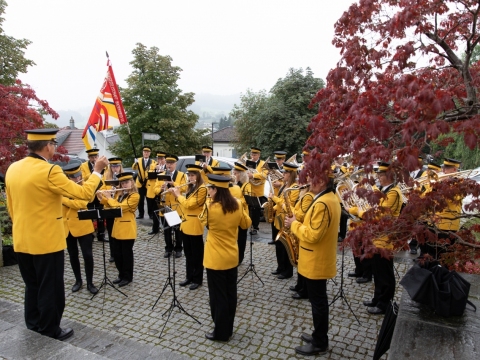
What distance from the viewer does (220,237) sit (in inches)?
197

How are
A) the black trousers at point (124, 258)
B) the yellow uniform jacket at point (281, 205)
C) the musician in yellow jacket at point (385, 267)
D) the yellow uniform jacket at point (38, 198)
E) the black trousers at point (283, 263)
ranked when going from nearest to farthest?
1. the yellow uniform jacket at point (38, 198)
2. the musician in yellow jacket at point (385, 267)
3. the yellow uniform jacket at point (281, 205)
4. the black trousers at point (124, 258)
5. the black trousers at point (283, 263)

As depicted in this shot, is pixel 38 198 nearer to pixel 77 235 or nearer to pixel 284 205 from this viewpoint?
pixel 77 235

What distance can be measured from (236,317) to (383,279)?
8.05 feet

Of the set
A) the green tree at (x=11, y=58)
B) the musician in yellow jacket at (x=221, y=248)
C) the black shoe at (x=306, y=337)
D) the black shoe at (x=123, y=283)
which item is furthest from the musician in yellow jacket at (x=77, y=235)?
the green tree at (x=11, y=58)

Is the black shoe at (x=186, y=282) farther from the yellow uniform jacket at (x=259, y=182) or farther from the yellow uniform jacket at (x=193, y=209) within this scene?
the yellow uniform jacket at (x=259, y=182)

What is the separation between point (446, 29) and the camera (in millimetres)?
3506

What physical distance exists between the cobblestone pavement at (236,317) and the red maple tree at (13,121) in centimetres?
251

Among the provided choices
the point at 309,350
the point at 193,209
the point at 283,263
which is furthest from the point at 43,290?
the point at 283,263

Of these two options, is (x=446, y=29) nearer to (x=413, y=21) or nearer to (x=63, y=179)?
(x=413, y=21)

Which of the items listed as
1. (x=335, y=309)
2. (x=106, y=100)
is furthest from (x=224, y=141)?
(x=335, y=309)

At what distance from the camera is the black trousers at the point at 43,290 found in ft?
15.4

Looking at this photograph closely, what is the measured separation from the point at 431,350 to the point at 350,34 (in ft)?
10.9

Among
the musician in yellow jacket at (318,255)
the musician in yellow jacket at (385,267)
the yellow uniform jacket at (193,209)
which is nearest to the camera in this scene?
the musician in yellow jacket at (318,255)

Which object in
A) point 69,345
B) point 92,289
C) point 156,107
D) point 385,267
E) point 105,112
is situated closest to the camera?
point 69,345
